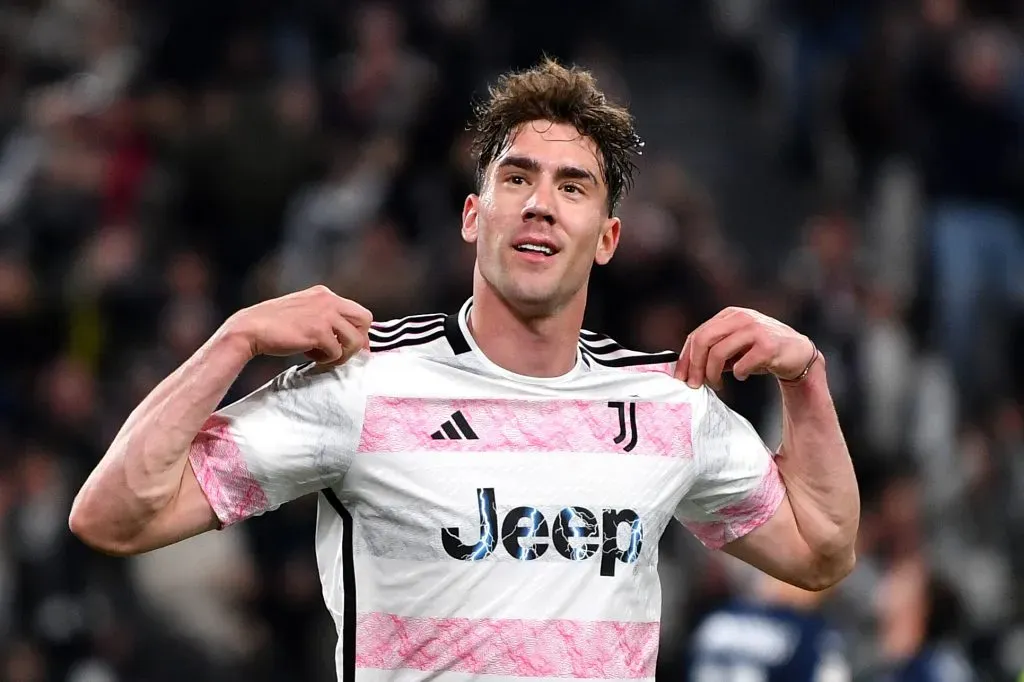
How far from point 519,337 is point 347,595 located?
0.65 meters

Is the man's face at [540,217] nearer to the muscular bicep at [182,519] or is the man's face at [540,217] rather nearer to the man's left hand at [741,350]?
the man's left hand at [741,350]

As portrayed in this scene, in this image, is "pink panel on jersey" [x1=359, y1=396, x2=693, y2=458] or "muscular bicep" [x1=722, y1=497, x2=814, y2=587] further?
"muscular bicep" [x1=722, y1=497, x2=814, y2=587]

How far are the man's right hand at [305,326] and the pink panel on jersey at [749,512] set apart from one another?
36.9 inches

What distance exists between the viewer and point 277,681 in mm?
8047

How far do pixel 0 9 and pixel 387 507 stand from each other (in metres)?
9.17

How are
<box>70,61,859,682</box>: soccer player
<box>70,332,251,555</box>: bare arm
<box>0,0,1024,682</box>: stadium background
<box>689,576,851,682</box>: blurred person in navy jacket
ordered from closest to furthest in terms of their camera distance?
<box>70,332,251,555</box>: bare arm, <box>70,61,859,682</box>: soccer player, <box>689,576,851,682</box>: blurred person in navy jacket, <box>0,0,1024,682</box>: stadium background

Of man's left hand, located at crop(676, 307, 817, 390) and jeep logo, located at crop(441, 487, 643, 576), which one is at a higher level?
man's left hand, located at crop(676, 307, 817, 390)

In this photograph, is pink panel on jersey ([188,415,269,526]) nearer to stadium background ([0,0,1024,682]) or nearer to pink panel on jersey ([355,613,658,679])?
pink panel on jersey ([355,613,658,679])

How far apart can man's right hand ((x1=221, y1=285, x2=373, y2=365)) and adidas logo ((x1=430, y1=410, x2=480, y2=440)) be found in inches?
9.4

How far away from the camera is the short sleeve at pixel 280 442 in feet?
10.5

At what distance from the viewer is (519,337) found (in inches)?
136

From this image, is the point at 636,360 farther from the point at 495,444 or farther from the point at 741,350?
the point at 495,444

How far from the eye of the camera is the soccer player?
3.19 meters

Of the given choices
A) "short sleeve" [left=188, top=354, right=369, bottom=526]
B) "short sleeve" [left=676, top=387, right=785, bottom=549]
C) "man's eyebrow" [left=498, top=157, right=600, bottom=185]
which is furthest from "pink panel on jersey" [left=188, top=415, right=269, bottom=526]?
"short sleeve" [left=676, top=387, right=785, bottom=549]
